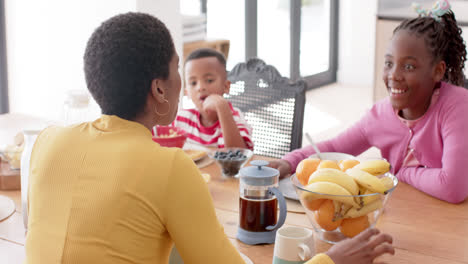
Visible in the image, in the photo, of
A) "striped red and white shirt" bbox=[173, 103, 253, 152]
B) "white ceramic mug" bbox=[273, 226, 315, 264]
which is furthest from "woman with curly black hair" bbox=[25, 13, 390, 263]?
"striped red and white shirt" bbox=[173, 103, 253, 152]

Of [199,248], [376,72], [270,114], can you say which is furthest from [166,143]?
[376,72]

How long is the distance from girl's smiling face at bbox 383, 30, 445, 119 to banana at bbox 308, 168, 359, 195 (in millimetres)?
648

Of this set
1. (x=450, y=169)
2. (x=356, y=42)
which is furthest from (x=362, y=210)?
(x=356, y=42)

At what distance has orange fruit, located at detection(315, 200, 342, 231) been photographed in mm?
1350

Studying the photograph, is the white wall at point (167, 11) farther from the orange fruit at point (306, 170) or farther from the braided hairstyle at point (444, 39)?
the orange fruit at point (306, 170)

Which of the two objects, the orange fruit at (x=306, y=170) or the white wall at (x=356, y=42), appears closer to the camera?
the orange fruit at (x=306, y=170)

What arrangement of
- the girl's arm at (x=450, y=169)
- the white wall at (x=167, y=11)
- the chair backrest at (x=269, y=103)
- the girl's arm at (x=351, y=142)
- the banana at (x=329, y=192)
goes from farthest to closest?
the white wall at (x=167, y=11) → the chair backrest at (x=269, y=103) → the girl's arm at (x=351, y=142) → the girl's arm at (x=450, y=169) → the banana at (x=329, y=192)

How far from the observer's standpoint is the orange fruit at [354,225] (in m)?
1.36

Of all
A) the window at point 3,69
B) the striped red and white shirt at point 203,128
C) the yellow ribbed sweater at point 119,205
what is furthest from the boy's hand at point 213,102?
the window at point 3,69

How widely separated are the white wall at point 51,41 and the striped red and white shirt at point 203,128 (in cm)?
89

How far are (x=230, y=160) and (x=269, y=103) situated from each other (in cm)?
64

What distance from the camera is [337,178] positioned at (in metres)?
1.33

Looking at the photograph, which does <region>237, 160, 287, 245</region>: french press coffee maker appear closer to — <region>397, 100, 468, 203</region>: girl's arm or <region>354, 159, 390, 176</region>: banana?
<region>354, 159, 390, 176</region>: banana

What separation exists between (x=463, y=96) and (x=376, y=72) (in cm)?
219
